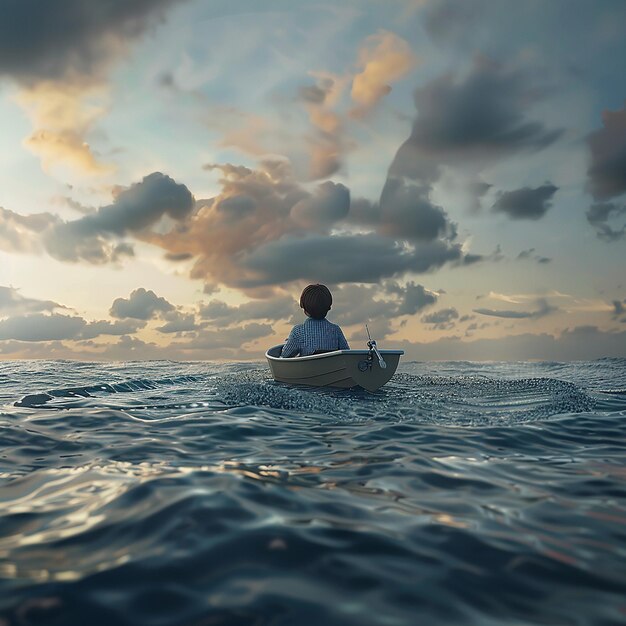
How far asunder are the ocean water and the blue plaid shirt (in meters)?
5.73

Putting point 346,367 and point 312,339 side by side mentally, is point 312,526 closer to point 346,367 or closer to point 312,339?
point 346,367

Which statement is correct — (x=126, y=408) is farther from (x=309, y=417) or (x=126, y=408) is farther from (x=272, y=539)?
(x=272, y=539)

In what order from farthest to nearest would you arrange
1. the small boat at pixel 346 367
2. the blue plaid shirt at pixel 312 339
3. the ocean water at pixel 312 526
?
1. the blue plaid shirt at pixel 312 339
2. the small boat at pixel 346 367
3. the ocean water at pixel 312 526

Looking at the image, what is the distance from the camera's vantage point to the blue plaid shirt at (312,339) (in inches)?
488

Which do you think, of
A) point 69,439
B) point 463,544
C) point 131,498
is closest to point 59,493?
point 131,498

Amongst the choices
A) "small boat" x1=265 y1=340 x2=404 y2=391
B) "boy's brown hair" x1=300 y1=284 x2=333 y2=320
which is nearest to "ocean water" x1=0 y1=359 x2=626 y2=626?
"small boat" x1=265 y1=340 x2=404 y2=391

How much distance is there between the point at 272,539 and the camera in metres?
2.75

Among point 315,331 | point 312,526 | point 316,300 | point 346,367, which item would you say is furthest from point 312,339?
point 312,526

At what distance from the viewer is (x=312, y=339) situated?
1241 centimetres

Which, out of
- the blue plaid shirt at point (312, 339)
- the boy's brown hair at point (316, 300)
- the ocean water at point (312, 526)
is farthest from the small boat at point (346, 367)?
the ocean water at point (312, 526)

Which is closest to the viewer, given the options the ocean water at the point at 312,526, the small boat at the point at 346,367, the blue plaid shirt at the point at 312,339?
the ocean water at the point at 312,526

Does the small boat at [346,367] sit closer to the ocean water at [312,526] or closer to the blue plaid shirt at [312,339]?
the blue plaid shirt at [312,339]

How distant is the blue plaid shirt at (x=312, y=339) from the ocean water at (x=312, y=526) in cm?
573

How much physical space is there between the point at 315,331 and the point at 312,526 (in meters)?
9.54
